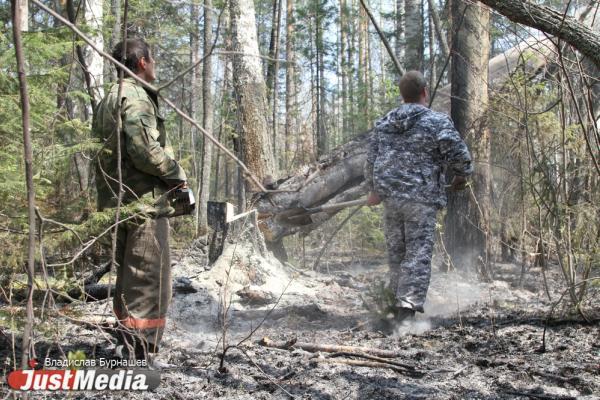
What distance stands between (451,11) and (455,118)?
153 centimetres

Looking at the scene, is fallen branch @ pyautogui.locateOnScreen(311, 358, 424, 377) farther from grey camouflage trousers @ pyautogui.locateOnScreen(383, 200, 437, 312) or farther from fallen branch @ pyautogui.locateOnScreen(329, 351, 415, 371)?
grey camouflage trousers @ pyautogui.locateOnScreen(383, 200, 437, 312)

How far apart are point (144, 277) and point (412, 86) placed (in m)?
3.17

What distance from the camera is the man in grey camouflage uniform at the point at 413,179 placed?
4973mm

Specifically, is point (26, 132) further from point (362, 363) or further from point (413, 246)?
point (413, 246)

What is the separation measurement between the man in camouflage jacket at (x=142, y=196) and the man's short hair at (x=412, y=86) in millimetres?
2530

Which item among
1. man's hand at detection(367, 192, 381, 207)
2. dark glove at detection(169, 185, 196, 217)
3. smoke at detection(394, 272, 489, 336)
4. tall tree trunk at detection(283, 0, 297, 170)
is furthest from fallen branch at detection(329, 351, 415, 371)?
tall tree trunk at detection(283, 0, 297, 170)

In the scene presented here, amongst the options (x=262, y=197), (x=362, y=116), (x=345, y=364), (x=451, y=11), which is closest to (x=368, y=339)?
(x=345, y=364)

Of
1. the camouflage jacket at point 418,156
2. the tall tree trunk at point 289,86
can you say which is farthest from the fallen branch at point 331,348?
the tall tree trunk at point 289,86

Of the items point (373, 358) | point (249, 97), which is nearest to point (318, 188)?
point (249, 97)

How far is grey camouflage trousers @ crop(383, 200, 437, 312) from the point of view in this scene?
16.3 feet

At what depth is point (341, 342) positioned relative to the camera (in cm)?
449

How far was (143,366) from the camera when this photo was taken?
3.39m

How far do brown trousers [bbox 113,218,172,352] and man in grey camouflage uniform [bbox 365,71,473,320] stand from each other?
234 centimetres

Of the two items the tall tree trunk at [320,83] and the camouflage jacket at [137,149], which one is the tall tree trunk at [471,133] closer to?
the camouflage jacket at [137,149]
